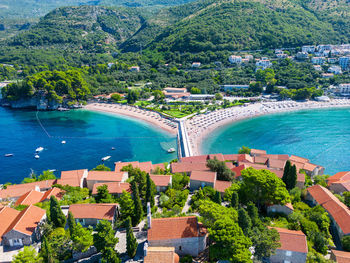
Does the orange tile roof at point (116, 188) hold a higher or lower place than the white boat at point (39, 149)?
higher

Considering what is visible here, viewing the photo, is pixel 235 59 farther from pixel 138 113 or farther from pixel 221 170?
pixel 221 170

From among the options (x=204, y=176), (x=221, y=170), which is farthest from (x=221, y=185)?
(x=221, y=170)

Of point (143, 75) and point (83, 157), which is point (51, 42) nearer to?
point (143, 75)

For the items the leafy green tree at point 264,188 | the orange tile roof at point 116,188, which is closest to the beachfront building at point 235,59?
the leafy green tree at point 264,188

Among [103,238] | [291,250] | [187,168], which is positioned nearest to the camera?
[103,238]

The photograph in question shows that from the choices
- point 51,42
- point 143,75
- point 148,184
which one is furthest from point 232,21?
point 148,184

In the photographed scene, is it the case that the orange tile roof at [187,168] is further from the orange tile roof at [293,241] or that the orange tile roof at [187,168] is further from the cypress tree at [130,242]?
the cypress tree at [130,242]
